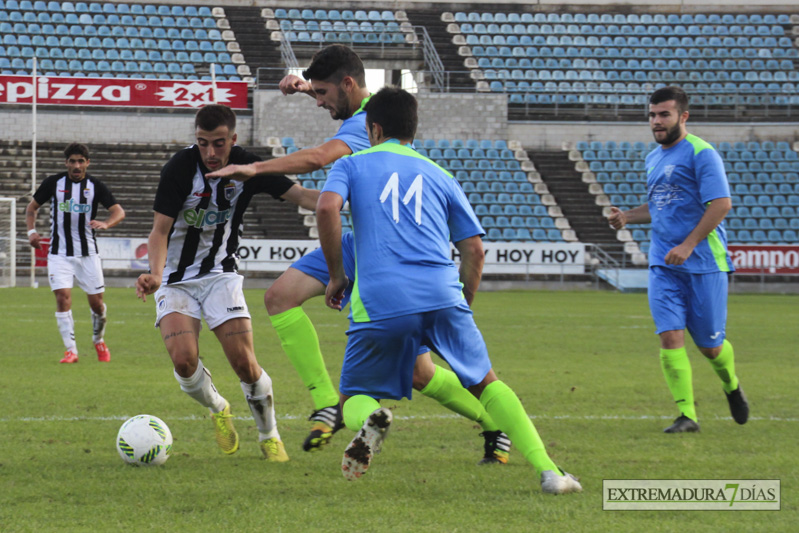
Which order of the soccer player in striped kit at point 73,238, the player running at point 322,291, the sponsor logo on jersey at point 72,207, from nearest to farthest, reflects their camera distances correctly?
the player running at point 322,291, the soccer player in striped kit at point 73,238, the sponsor logo on jersey at point 72,207

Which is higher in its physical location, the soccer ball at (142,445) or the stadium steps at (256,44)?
the stadium steps at (256,44)

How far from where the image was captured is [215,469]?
456cm

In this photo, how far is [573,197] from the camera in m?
28.2

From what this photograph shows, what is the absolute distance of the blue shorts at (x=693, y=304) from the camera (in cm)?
584

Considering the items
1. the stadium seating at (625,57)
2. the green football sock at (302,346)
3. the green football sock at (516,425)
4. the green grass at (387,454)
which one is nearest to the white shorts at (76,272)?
the green grass at (387,454)

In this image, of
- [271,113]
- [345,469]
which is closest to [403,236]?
[345,469]

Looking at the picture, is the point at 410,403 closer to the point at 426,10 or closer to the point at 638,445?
the point at 638,445

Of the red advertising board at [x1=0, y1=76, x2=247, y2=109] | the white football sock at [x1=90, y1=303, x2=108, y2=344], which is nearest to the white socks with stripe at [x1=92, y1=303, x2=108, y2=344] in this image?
the white football sock at [x1=90, y1=303, x2=108, y2=344]

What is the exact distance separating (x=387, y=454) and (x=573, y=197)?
79.0 ft

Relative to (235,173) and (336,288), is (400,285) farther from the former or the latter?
(235,173)

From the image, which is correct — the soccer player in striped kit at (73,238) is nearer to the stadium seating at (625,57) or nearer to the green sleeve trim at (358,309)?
the green sleeve trim at (358,309)

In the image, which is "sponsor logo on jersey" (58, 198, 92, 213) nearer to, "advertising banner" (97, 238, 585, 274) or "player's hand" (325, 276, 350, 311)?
"player's hand" (325, 276, 350, 311)

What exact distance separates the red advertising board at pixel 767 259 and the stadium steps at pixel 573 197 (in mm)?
3222

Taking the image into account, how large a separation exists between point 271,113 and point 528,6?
11608 millimetres
